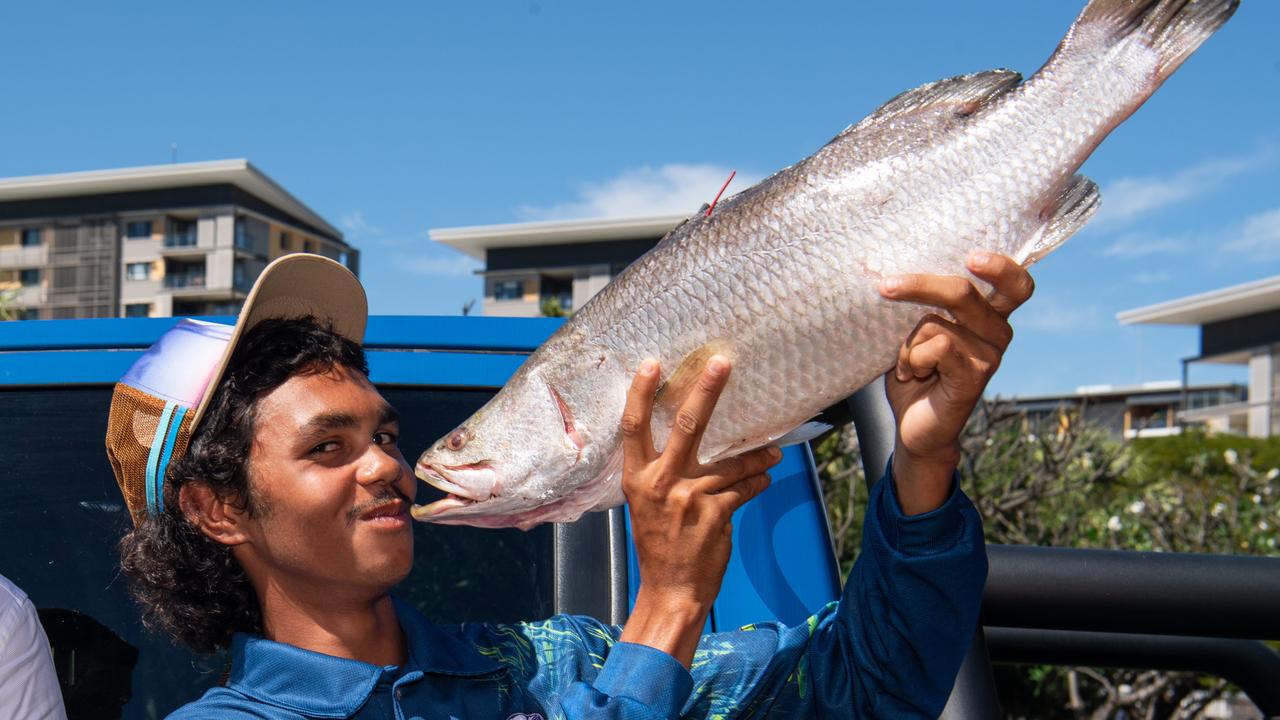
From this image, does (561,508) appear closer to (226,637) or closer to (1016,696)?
(226,637)

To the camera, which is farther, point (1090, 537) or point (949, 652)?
point (1090, 537)

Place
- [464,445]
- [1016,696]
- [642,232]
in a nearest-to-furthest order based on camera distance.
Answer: [464,445] → [1016,696] → [642,232]

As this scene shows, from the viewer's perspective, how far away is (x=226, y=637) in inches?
82.0

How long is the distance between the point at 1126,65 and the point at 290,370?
1.40 meters

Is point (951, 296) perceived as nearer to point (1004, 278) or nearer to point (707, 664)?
point (1004, 278)

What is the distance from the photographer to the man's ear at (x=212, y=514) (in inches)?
82.0

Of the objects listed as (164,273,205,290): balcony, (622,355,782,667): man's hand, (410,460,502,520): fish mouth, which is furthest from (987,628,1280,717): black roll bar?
(164,273,205,290): balcony

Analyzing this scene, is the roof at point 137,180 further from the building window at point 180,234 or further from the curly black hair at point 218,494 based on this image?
the curly black hair at point 218,494

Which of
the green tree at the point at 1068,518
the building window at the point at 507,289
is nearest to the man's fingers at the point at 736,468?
the green tree at the point at 1068,518

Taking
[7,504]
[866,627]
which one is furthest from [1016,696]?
[7,504]

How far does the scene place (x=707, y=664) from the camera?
203cm

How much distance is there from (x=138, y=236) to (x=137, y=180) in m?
3.53

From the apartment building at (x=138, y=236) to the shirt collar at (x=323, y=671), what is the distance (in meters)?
60.0

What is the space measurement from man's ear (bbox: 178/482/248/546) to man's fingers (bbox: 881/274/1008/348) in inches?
49.6
